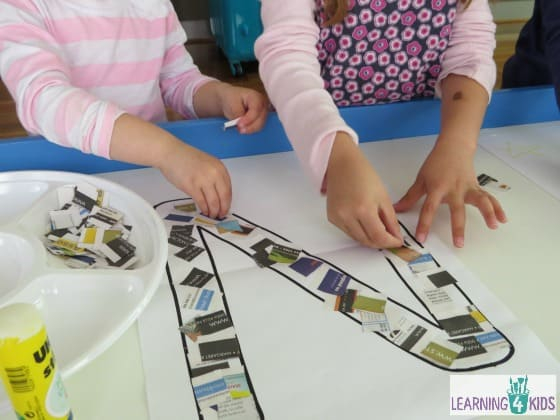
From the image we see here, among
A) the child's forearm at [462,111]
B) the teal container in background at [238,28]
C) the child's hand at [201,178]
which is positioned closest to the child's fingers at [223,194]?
the child's hand at [201,178]

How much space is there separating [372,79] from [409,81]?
59 mm

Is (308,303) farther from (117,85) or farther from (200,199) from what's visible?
(117,85)

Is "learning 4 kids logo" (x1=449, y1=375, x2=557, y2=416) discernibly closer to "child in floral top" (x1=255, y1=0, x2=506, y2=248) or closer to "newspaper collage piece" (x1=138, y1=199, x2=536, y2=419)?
"newspaper collage piece" (x1=138, y1=199, x2=536, y2=419)

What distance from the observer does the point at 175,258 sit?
0.47 metres

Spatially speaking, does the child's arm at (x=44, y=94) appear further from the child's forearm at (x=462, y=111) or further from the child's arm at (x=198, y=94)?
the child's forearm at (x=462, y=111)

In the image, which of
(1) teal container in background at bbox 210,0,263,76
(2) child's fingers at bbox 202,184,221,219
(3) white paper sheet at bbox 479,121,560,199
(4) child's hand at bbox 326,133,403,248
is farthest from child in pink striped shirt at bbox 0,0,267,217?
(1) teal container in background at bbox 210,0,263,76

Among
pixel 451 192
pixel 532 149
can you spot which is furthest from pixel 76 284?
pixel 532 149

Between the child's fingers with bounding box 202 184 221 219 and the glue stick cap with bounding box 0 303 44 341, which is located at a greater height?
the glue stick cap with bounding box 0 303 44 341

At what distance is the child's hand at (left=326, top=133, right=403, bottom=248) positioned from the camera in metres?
0.48

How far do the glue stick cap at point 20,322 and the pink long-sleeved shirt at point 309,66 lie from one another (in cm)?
38

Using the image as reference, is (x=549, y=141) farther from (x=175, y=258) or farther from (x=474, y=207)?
(x=175, y=258)

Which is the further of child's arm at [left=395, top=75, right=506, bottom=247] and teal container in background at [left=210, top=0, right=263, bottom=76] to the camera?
teal container in background at [left=210, top=0, right=263, bottom=76]

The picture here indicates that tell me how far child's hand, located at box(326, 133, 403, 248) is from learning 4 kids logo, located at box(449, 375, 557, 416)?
0.16 meters

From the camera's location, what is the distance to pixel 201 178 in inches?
21.0
